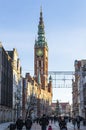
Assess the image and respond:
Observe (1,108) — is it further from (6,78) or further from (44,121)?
(44,121)

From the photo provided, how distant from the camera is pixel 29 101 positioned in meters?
158

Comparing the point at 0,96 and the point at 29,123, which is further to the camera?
the point at 0,96

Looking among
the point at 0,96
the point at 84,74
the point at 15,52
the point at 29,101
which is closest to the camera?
the point at 0,96

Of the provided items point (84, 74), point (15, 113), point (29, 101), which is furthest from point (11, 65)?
point (29, 101)

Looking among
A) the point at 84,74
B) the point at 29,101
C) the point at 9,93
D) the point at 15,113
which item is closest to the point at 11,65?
the point at 9,93

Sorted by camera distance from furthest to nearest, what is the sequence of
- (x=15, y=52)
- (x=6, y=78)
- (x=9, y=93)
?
(x=15, y=52)
(x=9, y=93)
(x=6, y=78)

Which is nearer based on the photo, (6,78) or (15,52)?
(6,78)

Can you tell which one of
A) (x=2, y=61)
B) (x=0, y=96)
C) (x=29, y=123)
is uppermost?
(x=2, y=61)

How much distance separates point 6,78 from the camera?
314 feet

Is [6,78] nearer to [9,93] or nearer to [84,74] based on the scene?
[9,93]

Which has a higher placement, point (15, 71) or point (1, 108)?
point (15, 71)

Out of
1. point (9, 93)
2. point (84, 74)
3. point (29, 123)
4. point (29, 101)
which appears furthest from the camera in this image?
point (29, 101)

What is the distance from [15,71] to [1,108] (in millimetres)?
26354

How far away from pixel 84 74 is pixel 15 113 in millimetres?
21786
